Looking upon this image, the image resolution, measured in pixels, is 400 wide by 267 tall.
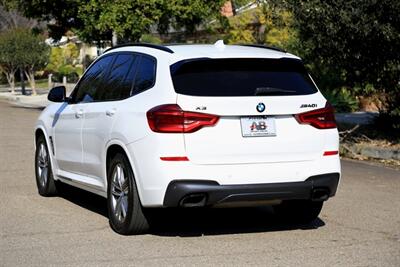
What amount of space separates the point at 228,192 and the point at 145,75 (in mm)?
1440

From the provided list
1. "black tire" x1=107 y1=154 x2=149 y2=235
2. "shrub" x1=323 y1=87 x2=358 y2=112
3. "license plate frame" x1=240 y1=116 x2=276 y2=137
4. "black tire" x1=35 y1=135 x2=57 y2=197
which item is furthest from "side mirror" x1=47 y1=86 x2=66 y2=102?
"shrub" x1=323 y1=87 x2=358 y2=112

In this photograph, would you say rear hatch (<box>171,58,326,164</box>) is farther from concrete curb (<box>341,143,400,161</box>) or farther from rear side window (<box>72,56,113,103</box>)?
concrete curb (<box>341,143,400,161</box>)

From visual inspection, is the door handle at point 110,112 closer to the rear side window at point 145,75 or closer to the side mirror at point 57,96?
the rear side window at point 145,75

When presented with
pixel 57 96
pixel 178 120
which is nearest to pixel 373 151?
pixel 57 96

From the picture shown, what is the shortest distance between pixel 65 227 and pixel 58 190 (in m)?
2.01

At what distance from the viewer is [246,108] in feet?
22.1

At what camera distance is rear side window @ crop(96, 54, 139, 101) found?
24.7 ft

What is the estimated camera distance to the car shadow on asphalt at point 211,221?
748 centimetres

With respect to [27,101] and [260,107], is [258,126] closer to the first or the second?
[260,107]

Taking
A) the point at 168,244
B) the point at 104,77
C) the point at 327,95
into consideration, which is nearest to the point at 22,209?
the point at 104,77

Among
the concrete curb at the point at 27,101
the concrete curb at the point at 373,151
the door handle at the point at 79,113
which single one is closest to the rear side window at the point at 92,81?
the door handle at the point at 79,113

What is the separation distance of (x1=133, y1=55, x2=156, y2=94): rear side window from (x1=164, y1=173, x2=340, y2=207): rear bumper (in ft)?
3.43

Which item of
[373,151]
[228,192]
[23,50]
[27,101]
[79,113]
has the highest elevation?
[79,113]

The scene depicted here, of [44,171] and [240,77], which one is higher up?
[240,77]
